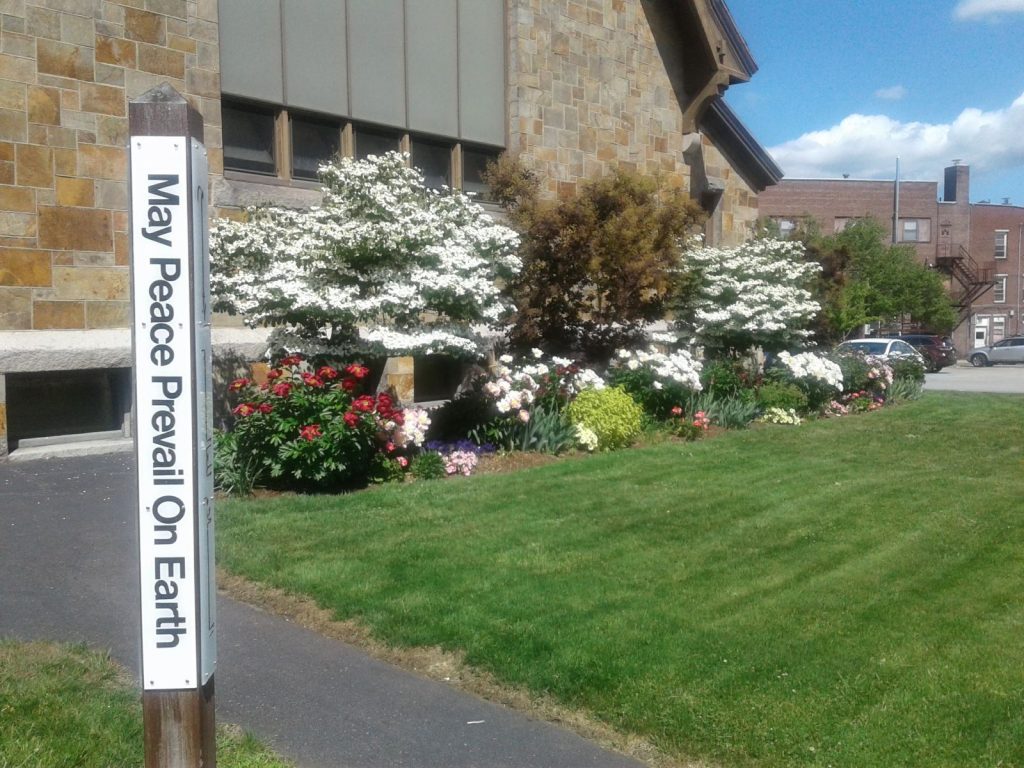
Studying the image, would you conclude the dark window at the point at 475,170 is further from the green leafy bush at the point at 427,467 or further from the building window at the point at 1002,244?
the building window at the point at 1002,244

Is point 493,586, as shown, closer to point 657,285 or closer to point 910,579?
point 910,579

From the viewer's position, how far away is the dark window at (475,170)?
50.5 feet

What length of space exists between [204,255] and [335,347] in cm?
732

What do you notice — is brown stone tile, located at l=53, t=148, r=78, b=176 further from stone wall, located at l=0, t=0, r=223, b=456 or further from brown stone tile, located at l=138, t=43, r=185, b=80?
brown stone tile, located at l=138, t=43, r=185, b=80

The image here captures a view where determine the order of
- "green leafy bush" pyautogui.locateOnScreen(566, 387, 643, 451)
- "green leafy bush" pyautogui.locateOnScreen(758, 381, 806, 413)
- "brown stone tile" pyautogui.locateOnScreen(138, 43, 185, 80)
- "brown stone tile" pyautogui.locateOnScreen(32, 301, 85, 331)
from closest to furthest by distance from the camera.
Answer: "brown stone tile" pyautogui.locateOnScreen(32, 301, 85, 331) → "brown stone tile" pyautogui.locateOnScreen(138, 43, 185, 80) → "green leafy bush" pyautogui.locateOnScreen(566, 387, 643, 451) → "green leafy bush" pyautogui.locateOnScreen(758, 381, 806, 413)

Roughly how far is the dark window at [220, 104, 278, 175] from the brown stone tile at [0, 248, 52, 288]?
2.68 meters

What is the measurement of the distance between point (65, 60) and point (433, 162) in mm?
5626

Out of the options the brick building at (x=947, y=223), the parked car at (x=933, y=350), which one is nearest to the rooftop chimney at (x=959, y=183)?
the brick building at (x=947, y=223)

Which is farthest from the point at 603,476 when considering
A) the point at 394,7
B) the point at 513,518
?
the point at 394,7

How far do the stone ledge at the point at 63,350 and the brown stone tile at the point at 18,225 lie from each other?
95cm

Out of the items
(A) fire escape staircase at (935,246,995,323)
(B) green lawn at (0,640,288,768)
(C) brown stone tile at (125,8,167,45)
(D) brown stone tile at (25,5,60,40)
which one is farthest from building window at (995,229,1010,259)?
(B) green lawn at (0,640,288,768)

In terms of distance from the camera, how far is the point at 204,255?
10.7 feet

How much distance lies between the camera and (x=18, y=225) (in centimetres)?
1020

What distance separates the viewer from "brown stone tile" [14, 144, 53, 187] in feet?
33.3
